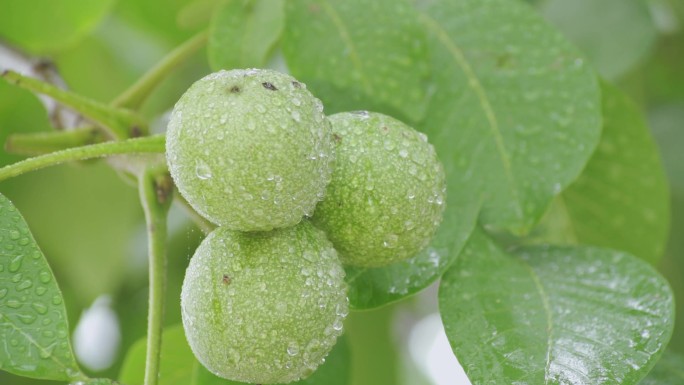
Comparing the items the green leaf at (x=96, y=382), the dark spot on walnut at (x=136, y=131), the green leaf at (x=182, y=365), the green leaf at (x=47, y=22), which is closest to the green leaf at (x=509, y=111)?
the green leaf at (x=182, y=365)

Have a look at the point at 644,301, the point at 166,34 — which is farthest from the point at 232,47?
→ the point at 166,34

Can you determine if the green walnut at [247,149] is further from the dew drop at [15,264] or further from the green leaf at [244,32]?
the green leaf at [244,32]

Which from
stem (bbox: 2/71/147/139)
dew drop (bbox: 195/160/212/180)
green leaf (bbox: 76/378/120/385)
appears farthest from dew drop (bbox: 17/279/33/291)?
stem (bbox: 2/71/147/139)

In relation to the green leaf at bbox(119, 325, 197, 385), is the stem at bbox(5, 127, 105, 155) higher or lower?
higher

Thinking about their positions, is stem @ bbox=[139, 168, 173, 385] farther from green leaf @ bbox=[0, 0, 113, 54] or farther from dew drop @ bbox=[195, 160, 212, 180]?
green leaf @ bbox=[0, 0, 113, 54]

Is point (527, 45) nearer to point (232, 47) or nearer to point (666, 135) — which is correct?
point (232, 47)

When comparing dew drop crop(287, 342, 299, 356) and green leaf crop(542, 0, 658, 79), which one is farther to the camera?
green leaf crop(542, 0, 658, 79)

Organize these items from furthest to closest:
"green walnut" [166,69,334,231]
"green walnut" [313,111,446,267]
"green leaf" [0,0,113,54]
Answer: "green leaf" [0,0,113,54] → "green walnut" [313,111,446,267] → "green walnut" [166,69,334,231]
